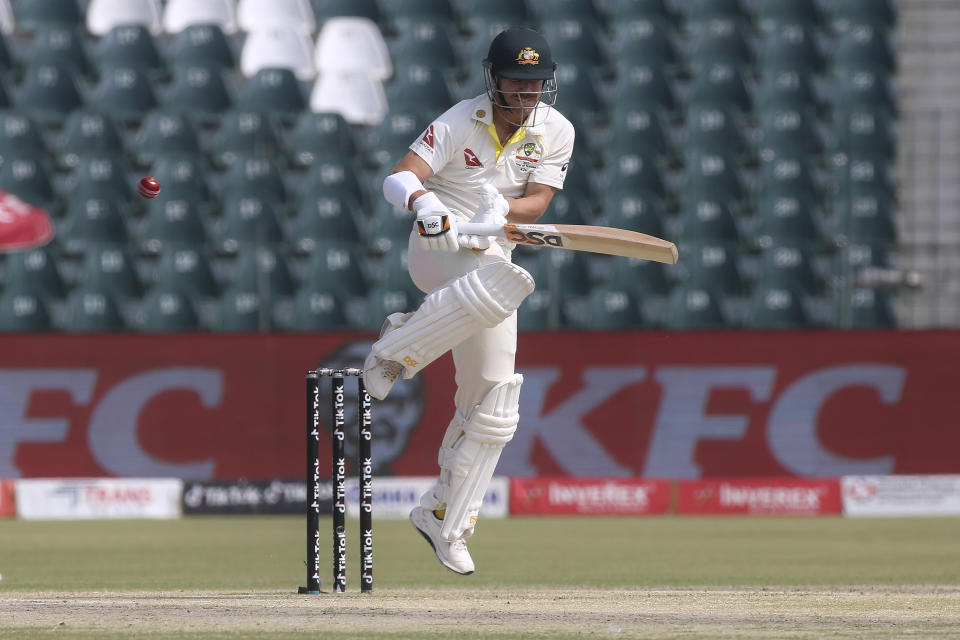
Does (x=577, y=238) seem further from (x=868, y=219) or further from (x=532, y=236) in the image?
(x=868, y=219)

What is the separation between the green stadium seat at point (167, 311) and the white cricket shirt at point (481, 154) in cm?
910

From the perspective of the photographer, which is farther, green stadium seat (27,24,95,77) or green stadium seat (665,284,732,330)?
green stadium seat (27,24,95,77)

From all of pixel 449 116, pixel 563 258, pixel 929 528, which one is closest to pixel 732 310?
pixel 563 258

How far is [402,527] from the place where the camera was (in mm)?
13805

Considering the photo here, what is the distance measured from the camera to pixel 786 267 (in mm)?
14609

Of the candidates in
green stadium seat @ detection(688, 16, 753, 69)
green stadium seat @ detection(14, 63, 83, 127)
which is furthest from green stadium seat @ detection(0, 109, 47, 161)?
green stadium seat @ detection(688, 16, 753, 69)

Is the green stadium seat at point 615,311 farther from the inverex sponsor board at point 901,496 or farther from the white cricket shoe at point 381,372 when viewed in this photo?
the white cricket shoe at point 381,372

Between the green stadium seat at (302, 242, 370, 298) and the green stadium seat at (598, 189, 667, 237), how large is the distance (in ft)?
8.37

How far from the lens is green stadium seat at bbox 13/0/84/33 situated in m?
16.2

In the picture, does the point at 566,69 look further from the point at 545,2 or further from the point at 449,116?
the point at 449,116

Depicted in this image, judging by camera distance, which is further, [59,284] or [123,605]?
[59,284]

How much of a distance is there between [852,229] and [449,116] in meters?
10.2

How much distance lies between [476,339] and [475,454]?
1.51 ft

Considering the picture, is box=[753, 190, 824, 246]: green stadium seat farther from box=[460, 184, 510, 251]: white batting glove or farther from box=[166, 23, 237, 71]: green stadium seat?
box=[460, 184, 510, 251]: white batting glove
